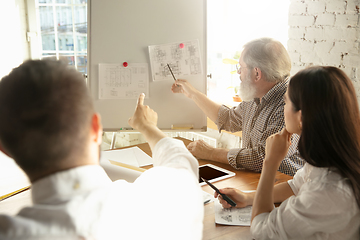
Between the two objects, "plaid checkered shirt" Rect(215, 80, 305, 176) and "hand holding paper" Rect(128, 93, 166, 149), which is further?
"plaid checkered shirt" Rect(215, 80, 305, 176)

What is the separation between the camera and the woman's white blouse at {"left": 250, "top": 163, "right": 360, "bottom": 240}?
84cm

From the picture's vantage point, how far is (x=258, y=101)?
1.93 m

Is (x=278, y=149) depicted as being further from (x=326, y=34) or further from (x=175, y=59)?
(x=326, y=34)

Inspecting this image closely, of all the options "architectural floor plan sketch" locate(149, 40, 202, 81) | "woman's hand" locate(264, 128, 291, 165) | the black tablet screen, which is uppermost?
"architectural floor plan sketch" locate(149, 40, 202, 81)

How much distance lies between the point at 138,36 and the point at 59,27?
8.33ft

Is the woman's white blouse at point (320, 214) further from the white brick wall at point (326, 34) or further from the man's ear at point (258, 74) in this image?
the white brick wall at point (326, 34)

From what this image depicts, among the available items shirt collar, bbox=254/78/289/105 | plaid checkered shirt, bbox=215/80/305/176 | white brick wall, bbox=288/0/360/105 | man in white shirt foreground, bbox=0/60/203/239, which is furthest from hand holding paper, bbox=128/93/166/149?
white brick wall, bbox=288/0/360/105

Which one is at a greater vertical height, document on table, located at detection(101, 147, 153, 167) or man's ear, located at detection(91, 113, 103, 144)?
man's ear, located at detection(91, 113, 103, 144)

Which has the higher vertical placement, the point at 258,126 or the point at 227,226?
the point at 258,126

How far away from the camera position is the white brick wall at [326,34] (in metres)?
2.09

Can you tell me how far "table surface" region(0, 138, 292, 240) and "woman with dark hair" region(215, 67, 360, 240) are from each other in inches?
2.4

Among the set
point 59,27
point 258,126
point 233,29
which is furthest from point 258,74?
point 59,27

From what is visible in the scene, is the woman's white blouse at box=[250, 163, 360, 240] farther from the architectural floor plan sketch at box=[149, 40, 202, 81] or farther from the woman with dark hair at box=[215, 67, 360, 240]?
the architectural floor plan sketch at box=[149, 40, 202, 81]

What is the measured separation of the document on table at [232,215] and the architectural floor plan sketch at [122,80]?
0.91 metres
